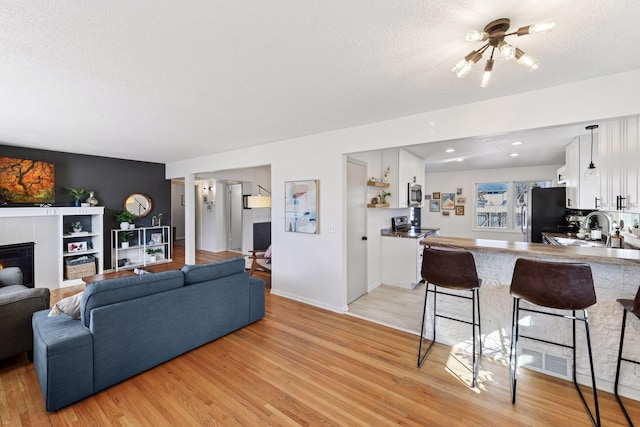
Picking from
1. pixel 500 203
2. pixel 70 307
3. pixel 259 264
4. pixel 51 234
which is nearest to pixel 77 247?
pixel 51 234

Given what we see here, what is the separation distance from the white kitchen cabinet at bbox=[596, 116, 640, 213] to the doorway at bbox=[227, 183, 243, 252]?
7452 mm

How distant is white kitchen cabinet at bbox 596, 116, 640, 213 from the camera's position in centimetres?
257

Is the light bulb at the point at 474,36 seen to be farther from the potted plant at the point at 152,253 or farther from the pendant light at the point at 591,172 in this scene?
the potted plant at the point at 152,253

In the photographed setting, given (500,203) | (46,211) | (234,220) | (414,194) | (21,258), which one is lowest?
(21,258)

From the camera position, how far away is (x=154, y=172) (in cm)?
633

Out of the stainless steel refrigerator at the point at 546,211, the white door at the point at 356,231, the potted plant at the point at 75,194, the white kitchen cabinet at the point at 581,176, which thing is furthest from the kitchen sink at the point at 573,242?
the potted plant at the point at 75,194

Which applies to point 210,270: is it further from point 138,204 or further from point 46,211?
point 138,204

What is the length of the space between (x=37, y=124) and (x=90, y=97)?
1.52 metres

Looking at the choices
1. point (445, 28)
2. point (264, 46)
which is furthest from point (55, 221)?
point (445, 28)

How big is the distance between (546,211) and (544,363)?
363 cm

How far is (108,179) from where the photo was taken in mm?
5609

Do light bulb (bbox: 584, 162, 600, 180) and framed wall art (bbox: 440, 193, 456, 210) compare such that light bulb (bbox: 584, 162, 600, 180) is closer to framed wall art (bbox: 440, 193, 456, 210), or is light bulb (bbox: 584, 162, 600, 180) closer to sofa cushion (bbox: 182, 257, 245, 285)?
framed wall art (bbox: 440, 193, 456, 210)

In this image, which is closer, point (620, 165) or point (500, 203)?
point (620, 165)

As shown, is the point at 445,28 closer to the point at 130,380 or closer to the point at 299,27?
the point at 299,27
